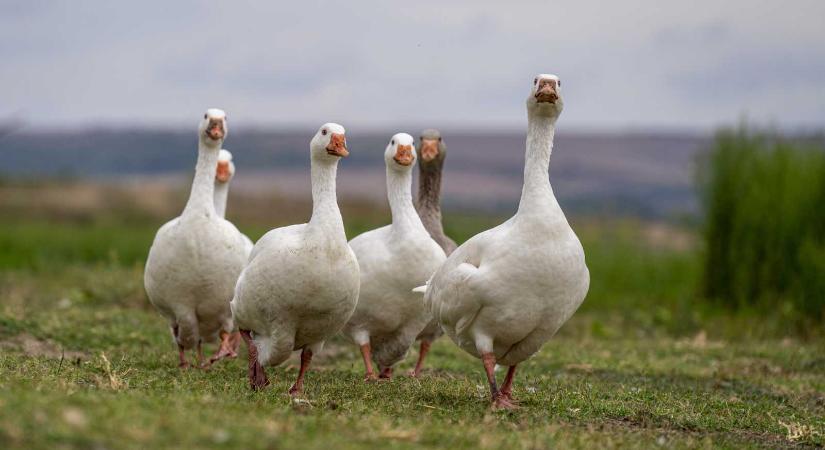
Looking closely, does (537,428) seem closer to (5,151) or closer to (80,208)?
(80,208)

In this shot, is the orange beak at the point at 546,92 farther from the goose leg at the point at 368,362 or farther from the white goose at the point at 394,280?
the goose leg at the point at 368,362

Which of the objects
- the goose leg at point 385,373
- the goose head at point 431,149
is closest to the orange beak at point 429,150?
the goose head at point 431,149

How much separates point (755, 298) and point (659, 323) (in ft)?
8.95

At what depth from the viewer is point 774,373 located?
502 inches

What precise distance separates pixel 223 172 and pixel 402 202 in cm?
310

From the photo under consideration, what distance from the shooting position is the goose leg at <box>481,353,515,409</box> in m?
8.36

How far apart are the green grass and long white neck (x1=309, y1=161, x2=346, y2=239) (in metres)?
1.37

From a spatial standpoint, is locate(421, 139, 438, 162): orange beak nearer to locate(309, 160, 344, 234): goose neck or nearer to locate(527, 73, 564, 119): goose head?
locate(309, 160, 344, 234): goose neck

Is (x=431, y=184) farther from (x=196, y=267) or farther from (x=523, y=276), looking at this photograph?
(x=523, y=276)

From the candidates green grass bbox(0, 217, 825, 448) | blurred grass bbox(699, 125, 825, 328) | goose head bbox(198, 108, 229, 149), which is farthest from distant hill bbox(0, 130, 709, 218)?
goose head bbox(198, 108, 229, 149)

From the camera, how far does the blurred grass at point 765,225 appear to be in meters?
18.6

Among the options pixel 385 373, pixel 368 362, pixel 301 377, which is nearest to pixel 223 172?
pixel 385 373

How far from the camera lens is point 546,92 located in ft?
28.2

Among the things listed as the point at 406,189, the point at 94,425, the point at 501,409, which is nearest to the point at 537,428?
the point at 501,409
